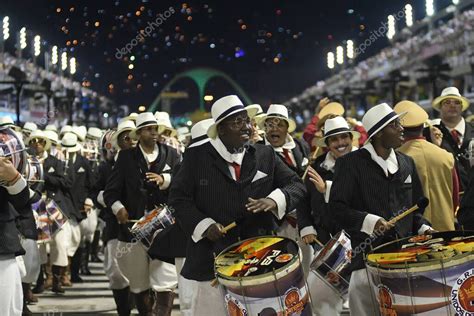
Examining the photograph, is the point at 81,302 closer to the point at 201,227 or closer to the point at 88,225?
the point at 88,225

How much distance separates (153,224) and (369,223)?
3.17 metres

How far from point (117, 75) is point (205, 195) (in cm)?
7473

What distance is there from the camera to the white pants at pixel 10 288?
7.11 meters

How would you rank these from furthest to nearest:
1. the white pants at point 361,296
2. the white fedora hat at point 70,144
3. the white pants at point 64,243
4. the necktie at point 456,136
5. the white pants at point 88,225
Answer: the white pants at point 88,225 < the white fedora hat at point 70,144 < the white pants at point 64,243 < the necktie at point 456,136 < the white pants at point 361,296

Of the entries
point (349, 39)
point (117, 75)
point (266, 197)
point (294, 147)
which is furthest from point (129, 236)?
point (349, 39)

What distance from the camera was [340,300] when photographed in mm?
8203

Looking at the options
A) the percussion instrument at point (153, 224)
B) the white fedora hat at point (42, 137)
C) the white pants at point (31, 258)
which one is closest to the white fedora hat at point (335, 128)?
the percussion instrument at point (153, 224)

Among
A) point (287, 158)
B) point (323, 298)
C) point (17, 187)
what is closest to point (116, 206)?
point (287, 158)

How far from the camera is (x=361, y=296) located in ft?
23.5

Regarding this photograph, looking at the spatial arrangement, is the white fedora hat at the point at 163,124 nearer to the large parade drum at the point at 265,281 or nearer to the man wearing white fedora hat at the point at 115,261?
the man wearing white fedora hat at the point at 115,261

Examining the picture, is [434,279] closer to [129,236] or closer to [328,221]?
[328,221]

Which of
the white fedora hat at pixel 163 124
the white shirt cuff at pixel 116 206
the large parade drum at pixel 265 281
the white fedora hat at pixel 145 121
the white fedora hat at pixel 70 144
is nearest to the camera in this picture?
the large parade drum at pixel 265 281

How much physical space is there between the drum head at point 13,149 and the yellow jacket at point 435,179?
3.51m

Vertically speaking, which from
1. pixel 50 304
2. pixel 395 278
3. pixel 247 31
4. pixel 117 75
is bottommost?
pixel 50 304
